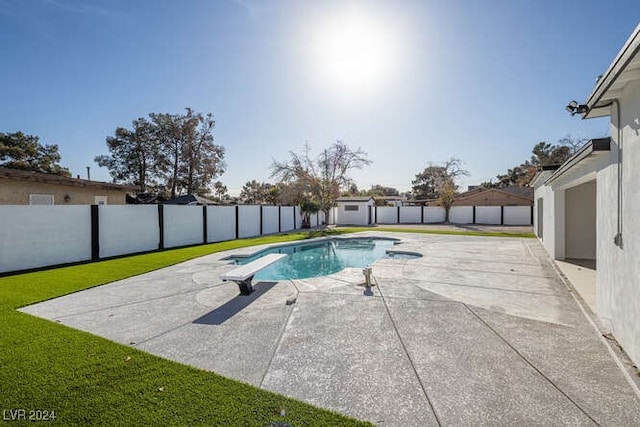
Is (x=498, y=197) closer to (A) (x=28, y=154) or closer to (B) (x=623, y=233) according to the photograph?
(B) (x=623, y=233)

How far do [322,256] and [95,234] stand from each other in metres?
8.20

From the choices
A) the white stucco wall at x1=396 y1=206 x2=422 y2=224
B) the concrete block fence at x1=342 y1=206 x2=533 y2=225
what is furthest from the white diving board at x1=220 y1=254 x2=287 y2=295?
the white stucco wall at x1=396 y1=206 x2=422 y2=224

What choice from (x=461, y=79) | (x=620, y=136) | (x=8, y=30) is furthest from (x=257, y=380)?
(x=8, y=30)

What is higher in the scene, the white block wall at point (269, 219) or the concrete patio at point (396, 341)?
the white block wall at point (269, 219)

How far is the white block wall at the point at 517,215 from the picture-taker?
1022 inches

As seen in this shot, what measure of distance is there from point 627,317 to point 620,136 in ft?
7.03

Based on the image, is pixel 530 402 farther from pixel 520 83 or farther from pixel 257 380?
pixel 520 83

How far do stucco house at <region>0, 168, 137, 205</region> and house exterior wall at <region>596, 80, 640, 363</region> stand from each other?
1664cm

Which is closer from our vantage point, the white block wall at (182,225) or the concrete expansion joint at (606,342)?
the concrete expansion joint at (606,342)

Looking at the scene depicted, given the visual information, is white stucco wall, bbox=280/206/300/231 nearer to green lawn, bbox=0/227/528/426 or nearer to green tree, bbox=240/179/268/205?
green lawn, bbox=0/227/528/426

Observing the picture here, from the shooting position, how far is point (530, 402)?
2447 mm

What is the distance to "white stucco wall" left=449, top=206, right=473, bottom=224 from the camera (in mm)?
28750

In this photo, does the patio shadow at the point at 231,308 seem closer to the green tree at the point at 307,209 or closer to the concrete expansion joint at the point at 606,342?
the concrete expansion joint at the point at 606,342

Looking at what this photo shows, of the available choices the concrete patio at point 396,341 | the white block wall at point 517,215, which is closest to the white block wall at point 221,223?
the concrete patio at point 396,341
